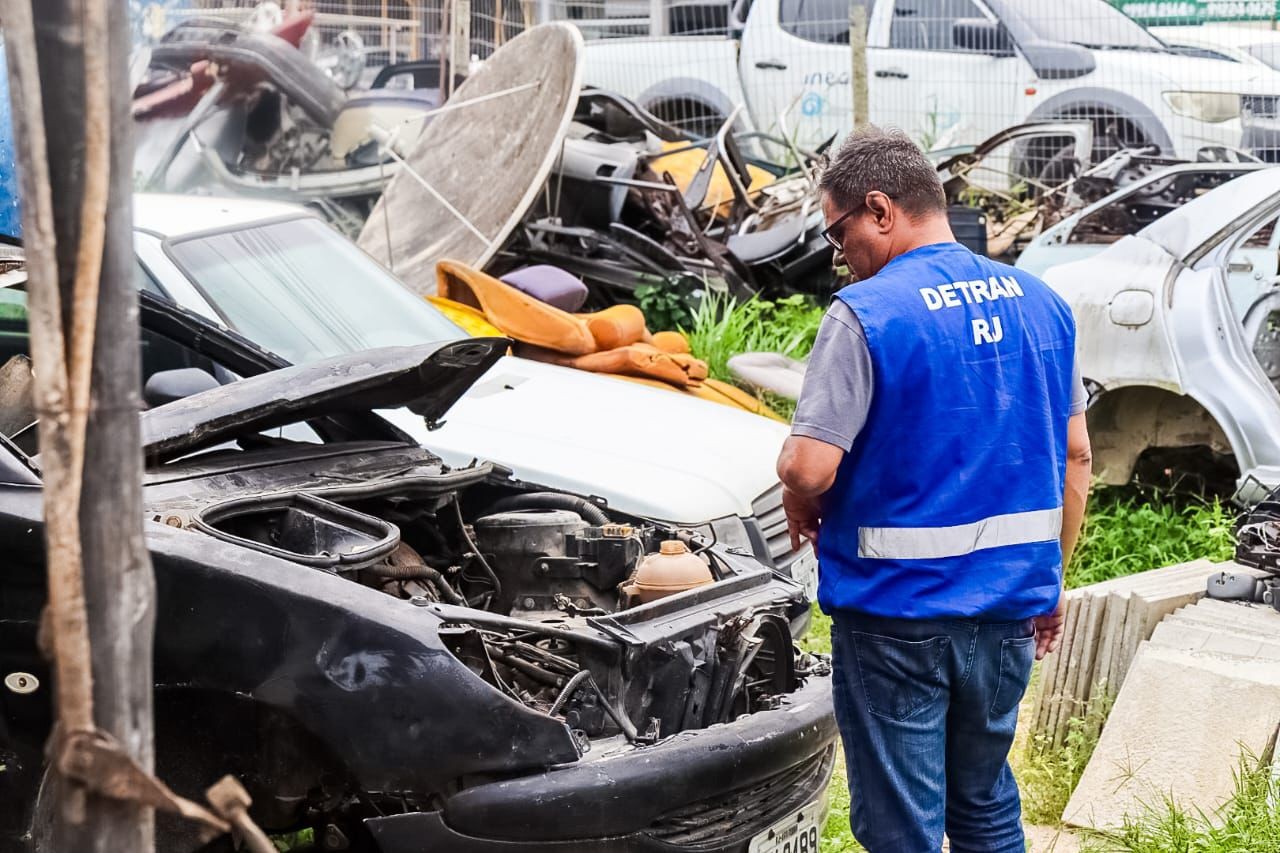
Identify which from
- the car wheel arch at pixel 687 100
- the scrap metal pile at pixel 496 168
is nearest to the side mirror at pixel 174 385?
the scrap metal pile at pixel 496 168

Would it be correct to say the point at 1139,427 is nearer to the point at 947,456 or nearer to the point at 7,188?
the point at 947,456

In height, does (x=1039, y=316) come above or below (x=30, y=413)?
above

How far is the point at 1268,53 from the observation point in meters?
9.47

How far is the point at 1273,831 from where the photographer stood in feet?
12.3

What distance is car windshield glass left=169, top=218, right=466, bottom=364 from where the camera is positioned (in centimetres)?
532

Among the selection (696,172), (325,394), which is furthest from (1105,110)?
(325,394)

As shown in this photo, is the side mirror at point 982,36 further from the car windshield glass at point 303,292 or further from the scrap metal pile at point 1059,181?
the car windshield glass at point 303,292

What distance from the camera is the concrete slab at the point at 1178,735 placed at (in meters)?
4.09

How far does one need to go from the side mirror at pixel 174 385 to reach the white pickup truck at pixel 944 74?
20.5 ft

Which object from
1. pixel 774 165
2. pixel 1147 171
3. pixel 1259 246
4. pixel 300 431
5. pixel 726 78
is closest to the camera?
pixel 300 431

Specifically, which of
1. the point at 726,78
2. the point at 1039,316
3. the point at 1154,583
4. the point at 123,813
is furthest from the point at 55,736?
the point at 726,78

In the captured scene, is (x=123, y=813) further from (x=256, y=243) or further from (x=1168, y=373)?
(x=1168, y=373)

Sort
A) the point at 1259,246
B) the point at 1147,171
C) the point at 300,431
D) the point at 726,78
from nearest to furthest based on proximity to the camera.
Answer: the point at 300,431
the point at 1259,246
the point at 1147,171
the point at 726,78

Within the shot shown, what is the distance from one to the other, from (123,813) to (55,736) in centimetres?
11
